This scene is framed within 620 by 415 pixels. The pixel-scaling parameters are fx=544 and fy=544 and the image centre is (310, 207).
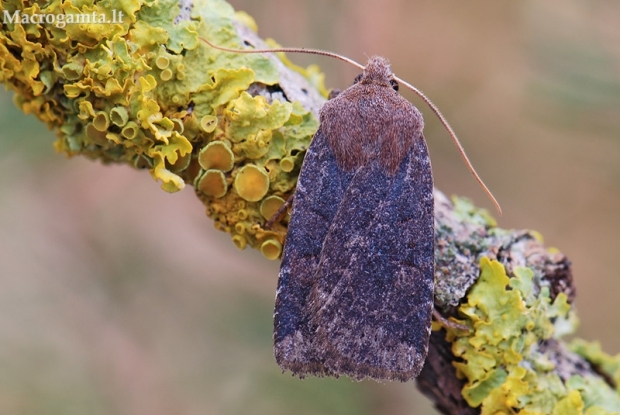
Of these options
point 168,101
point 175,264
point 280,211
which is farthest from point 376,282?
point 175,264

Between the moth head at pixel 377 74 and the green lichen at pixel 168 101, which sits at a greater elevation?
the moth head at pixel 377 74

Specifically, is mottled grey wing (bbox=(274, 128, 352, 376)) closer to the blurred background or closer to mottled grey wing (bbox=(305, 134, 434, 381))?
mottled grey wing (bbox=(305, 134, 434, 381))

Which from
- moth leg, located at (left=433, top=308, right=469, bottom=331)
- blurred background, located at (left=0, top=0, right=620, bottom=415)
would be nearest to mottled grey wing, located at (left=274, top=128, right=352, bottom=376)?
moth leg, located at (left=433, top=308, right=469, bottom=331)

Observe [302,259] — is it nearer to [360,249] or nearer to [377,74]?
[360,249]

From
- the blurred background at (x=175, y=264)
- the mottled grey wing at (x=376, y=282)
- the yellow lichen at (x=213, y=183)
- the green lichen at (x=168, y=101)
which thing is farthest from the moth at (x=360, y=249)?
the blurred background at (x=175, y=264)

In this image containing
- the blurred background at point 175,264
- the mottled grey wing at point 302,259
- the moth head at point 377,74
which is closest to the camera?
the mottled grey wing at point 302,259

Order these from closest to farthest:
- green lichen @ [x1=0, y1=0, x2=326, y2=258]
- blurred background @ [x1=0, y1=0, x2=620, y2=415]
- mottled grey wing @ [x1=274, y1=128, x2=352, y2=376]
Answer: green lichen @ [x1=0, y1=0, x2=326, y2=258], mottled grey wing @ [x1=274, y1=128, x2=352, y2=376], blurred background @ [x1=0, y1=0, x2=620, y2=415]

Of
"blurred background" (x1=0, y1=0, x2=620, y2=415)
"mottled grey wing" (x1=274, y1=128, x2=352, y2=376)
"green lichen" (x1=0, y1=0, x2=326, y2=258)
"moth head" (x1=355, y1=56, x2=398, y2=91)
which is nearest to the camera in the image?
"green lichen" (x1=0, y1=0, x2=326, y2=258)

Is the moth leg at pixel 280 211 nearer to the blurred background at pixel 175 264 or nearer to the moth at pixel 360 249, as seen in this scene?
the moth at pixel 360 249
